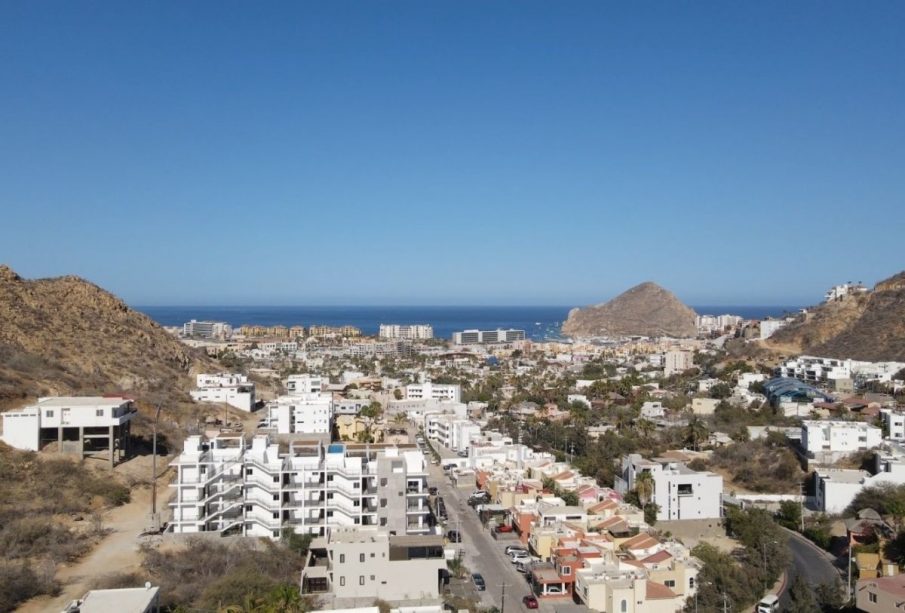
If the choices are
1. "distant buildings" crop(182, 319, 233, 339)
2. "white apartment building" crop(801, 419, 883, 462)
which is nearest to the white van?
"white apartment building" crop(801, 419, 883, 462)

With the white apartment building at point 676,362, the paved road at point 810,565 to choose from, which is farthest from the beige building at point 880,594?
the white apartment building at point 676,362

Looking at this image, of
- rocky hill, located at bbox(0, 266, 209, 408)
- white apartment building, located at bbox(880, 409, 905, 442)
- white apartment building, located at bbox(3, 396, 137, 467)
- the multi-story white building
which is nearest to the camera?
white apartment building, located at bbox(3, 396, 137, 467)

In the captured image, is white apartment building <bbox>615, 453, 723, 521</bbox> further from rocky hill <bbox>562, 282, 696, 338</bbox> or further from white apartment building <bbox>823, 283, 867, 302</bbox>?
rocky hill <bbox>562, 282, 696, 338</bbox>

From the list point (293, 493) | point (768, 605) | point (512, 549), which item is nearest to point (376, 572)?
point (293, 493)

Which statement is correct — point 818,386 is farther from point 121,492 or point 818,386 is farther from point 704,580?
point 121,492

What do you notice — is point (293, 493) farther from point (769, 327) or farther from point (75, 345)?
point (769, 327)

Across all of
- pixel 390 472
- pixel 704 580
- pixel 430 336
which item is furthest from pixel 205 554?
pixel 430 336

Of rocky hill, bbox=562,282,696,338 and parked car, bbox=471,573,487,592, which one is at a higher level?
rocky hill, bbox=562,282,696,338
